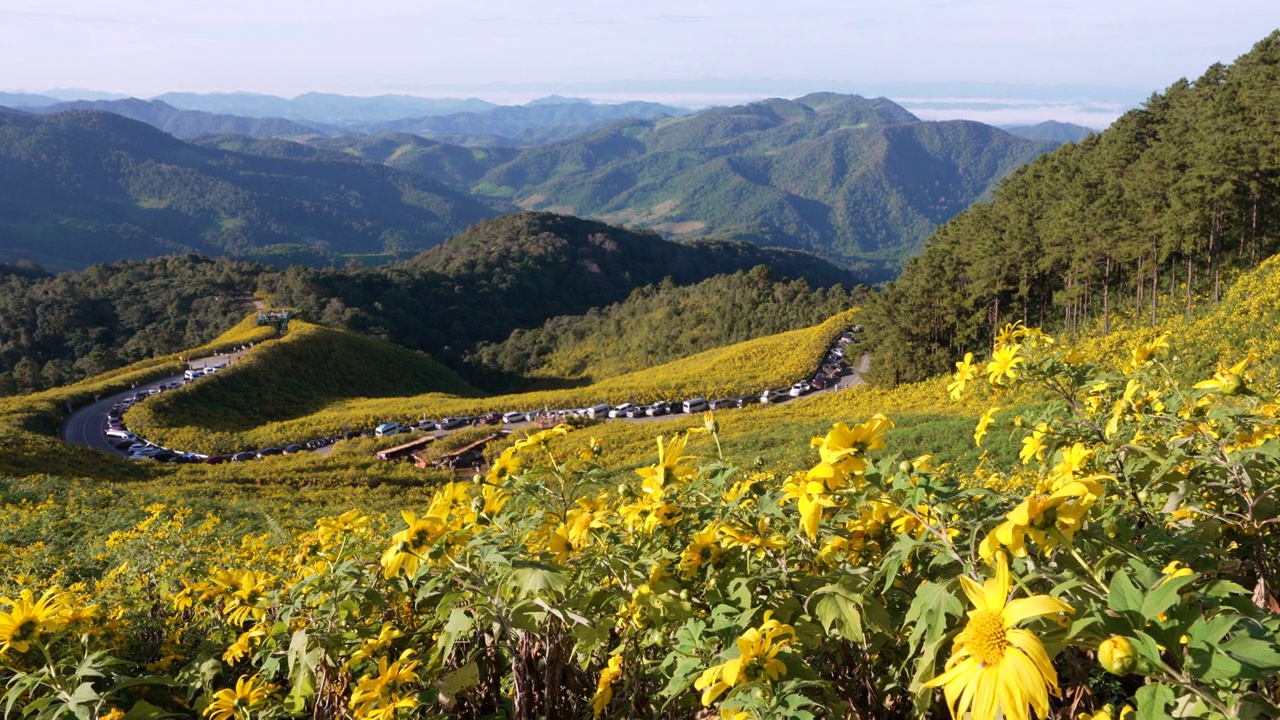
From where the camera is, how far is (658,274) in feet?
344

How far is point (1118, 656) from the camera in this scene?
1081 mm

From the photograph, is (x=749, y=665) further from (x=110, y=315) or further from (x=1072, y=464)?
(x=110, y=315)

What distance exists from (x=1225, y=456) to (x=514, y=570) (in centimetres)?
191

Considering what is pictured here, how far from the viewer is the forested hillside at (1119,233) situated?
22500 mm

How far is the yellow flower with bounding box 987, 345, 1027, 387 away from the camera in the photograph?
103 inches

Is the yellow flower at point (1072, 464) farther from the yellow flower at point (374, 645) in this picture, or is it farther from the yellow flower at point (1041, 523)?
the yellow flower at point (374, 645)

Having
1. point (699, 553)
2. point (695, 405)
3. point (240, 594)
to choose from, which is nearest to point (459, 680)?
point (699, 553)

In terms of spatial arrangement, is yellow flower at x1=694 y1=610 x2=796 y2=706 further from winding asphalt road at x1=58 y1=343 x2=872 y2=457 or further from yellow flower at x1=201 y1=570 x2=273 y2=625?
winding asphalt road at x1=58 y1=343 x2=872 y2=457

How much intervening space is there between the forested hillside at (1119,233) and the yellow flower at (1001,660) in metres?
23.0

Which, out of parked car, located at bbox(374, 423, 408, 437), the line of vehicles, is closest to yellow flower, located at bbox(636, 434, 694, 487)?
the line of vehicles

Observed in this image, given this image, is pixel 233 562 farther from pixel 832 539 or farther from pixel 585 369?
pixel 585 369

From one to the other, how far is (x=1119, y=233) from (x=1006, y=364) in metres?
24.9

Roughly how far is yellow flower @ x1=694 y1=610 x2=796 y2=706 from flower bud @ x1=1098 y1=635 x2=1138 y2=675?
60cm

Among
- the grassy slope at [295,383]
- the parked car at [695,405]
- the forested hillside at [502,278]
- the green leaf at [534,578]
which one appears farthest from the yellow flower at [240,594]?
the forested hillside at [502,278]
